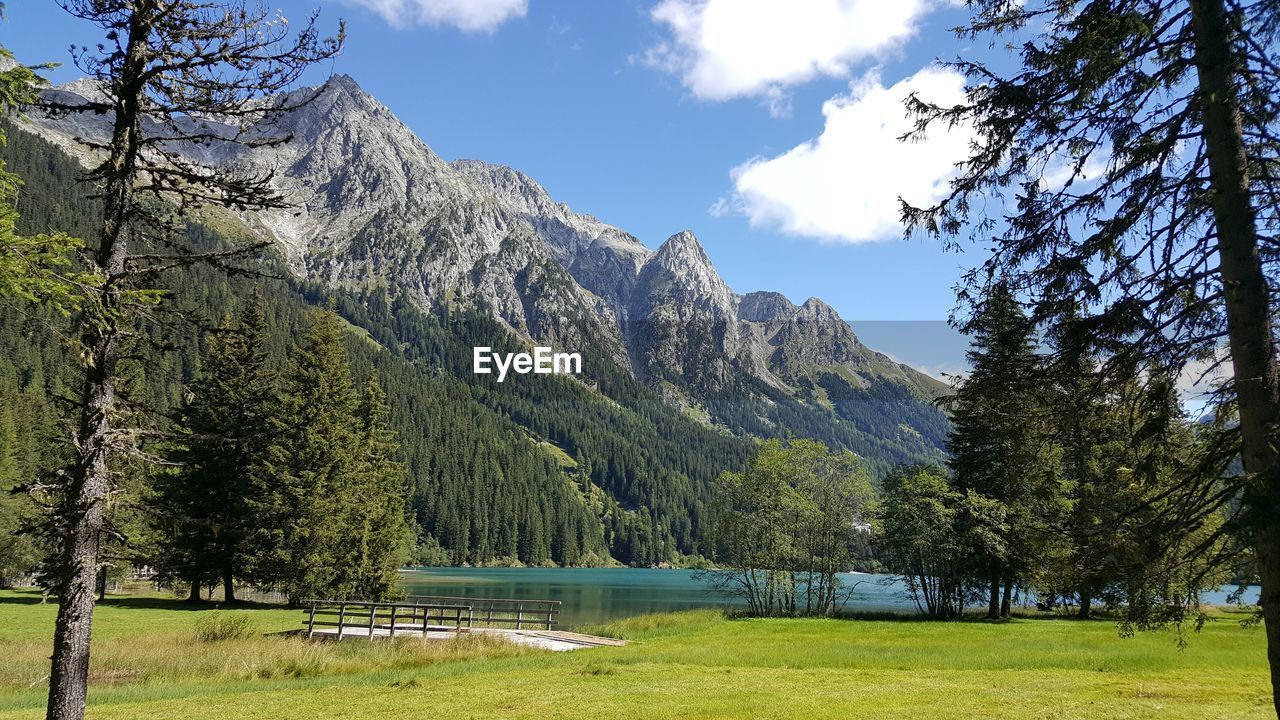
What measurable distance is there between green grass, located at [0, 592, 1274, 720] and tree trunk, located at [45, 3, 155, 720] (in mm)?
3777

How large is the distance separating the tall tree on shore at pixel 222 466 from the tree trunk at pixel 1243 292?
40.5m

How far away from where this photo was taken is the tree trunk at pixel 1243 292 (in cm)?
714

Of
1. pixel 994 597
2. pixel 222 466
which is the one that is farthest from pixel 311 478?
pixel 994 597

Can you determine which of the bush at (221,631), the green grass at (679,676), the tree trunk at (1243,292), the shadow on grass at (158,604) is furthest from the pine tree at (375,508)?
the tree trunk at (1243,292)

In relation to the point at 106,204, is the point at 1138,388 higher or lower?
lower

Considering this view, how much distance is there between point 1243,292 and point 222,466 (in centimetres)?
4523

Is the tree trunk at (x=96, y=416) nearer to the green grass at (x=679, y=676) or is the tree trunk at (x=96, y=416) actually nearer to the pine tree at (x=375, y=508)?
the green grass at (x=679, y=676)

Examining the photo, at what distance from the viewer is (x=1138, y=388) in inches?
370

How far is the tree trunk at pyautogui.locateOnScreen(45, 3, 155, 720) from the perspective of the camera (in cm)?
994

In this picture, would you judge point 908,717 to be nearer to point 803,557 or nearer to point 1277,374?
point 1277,374

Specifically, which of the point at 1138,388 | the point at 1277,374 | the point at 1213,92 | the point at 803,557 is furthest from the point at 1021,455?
the point at 803,557

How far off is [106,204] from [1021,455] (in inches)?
553

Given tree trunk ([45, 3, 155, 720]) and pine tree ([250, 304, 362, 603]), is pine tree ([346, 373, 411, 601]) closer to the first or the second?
pine tree ([250, 304, 362, 603])

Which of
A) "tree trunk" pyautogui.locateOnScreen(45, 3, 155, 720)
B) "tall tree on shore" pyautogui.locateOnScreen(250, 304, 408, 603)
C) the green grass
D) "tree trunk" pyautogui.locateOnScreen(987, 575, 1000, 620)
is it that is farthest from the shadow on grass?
"tree trunk" pyautogui.locateOnScreen(987, 575, 1000, 620)
